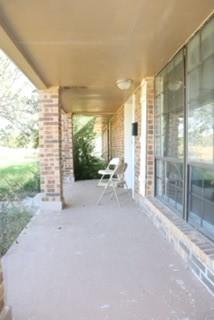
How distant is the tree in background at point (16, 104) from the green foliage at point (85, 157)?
4.71 feet

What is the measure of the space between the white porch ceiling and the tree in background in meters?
4.85

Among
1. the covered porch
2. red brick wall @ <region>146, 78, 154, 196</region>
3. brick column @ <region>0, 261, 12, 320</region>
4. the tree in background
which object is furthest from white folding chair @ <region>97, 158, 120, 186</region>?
brick column @ <region>0, 261, 12, 320</region>

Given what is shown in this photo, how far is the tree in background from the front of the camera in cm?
891

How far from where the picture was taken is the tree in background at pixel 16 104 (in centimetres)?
891

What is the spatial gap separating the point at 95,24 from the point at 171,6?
2.27 ft

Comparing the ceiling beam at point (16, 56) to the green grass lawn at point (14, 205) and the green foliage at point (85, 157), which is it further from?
the green foliage at point (85, 157)

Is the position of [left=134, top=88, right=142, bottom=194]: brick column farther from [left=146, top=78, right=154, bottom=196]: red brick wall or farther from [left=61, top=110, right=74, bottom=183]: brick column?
[left=61, top=110, right=74, bottom=183]: brick column

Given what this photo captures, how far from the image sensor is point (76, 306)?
2.12m

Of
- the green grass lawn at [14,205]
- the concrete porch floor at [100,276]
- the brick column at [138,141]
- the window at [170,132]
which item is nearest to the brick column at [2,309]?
the concrete porch floor at [100,276]

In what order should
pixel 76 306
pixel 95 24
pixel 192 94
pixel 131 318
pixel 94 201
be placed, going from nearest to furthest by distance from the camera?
1. pixel 131 318
2. pixel 76 306
3. pixel 95 24
4. pixel 192 94
5. pixel 94 201

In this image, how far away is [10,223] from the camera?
14.5 ft

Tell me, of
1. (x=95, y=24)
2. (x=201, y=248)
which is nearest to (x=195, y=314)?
(x=201, y=248)

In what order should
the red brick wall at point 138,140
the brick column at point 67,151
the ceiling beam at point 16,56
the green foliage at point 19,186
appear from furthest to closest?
the brick column at point 67,151, the green foliage at point 19,186, the red brick wall at point 138,140, the ceiling beam at point 16,56

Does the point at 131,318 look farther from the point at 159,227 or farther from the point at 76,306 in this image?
the point at 159,227
